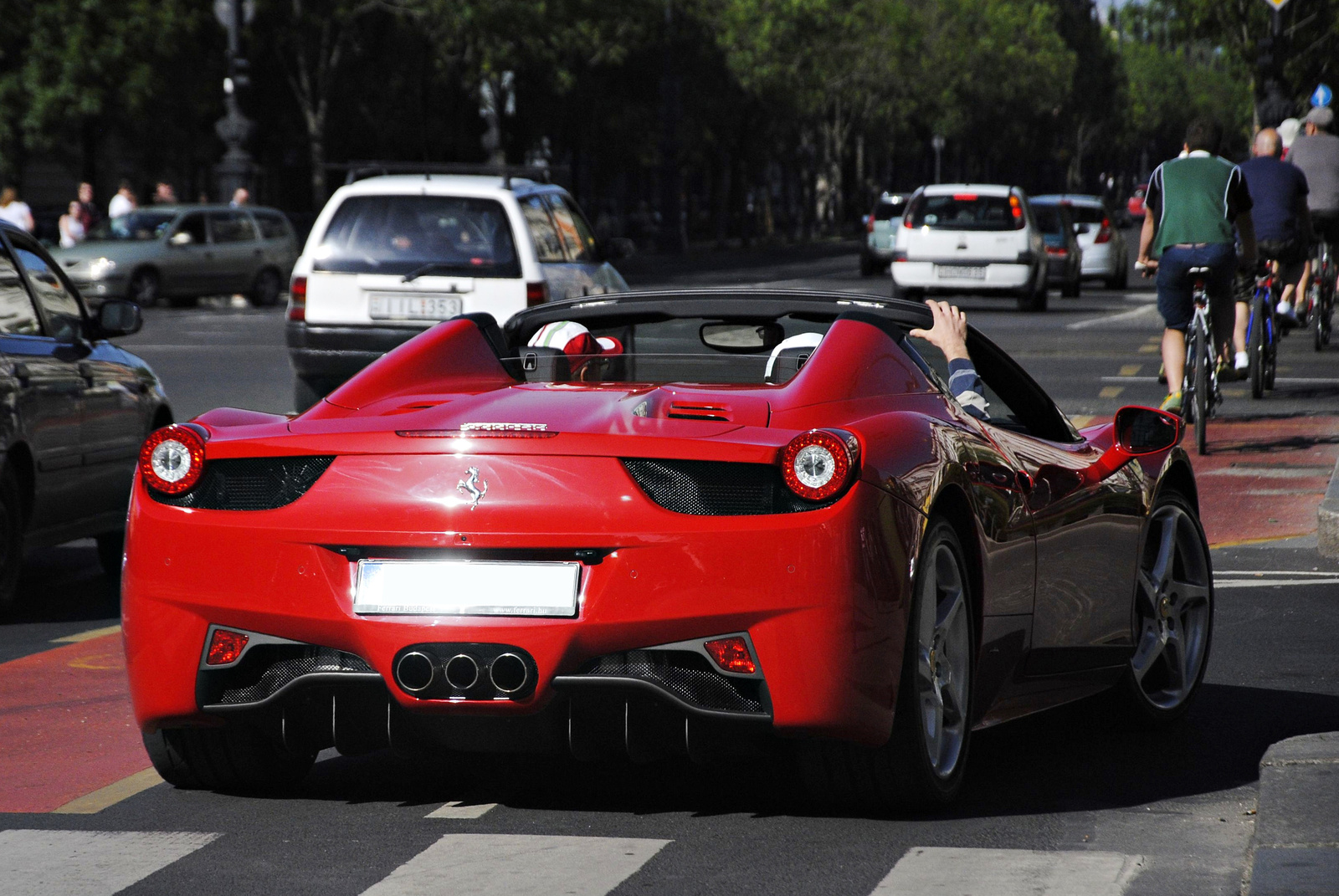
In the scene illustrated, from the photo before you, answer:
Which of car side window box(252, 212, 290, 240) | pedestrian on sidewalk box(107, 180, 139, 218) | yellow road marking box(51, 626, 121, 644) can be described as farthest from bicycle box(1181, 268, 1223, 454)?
pedestrian on sidewalk box(107, 180, 139, 218)

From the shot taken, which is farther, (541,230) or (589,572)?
(541,230)

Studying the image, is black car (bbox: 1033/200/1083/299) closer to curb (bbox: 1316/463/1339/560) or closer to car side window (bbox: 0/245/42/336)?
curb (bbox: 1316/463/1339/560)

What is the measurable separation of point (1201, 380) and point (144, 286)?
23569 mm

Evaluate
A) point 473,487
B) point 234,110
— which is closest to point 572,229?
point 473,487

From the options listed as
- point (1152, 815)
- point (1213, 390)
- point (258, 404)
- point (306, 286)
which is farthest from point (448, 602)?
point (258, 404)

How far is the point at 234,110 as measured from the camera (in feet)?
126

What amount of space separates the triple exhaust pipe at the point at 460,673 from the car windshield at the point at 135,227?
30363mm

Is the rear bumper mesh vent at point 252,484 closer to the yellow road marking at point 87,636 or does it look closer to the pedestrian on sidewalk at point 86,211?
the yellow road marking at point 87,636

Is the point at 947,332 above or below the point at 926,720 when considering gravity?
above

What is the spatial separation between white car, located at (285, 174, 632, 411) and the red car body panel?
31.9ft

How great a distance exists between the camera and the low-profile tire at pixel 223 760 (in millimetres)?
5297

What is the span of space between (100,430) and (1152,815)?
5.65m

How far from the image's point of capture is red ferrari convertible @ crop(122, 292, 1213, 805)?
4.66m

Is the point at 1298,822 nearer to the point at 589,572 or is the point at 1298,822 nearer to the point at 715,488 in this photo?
the point at 715,488
